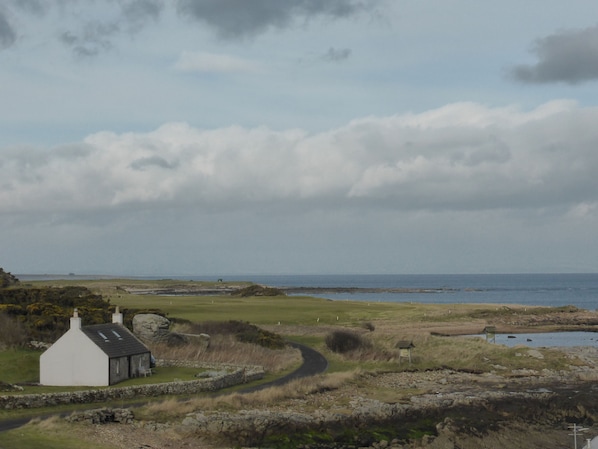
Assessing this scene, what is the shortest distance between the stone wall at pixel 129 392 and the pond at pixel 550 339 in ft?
127

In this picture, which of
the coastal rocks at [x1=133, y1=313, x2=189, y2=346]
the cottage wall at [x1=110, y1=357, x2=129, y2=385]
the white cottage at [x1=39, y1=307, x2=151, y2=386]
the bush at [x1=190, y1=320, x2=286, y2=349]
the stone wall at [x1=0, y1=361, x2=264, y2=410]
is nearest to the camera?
the stone wall at [x1=0, y1=361, x2=264, y2=410]

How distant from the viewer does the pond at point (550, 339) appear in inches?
3041

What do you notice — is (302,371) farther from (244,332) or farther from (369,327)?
(369,327)

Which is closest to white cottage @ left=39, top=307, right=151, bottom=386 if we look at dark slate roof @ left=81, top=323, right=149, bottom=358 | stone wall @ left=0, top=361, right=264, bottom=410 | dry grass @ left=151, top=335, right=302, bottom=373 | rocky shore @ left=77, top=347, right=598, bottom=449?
dark slate roof @ left=81, top=323, right=149, bottom=358

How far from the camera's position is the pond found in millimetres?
77250

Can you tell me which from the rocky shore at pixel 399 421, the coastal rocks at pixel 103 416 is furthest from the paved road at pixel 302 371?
the rocky shore at pixel 399 421

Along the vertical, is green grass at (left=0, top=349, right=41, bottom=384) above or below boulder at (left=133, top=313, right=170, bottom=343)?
below

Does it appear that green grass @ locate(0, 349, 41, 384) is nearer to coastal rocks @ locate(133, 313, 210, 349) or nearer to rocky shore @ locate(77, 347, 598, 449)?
coastal rocks @ locate(133, 313, 210, 349)

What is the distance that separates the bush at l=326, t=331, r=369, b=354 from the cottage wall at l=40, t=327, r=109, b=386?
2250 cm

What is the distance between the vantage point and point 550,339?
82.3 m

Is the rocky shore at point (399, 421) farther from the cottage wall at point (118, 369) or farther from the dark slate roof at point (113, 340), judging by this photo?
the dark slate roof at point (113, 340)

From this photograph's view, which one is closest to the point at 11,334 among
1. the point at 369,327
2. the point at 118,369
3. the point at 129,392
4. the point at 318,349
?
the point at 118,369

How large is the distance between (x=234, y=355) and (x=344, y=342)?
405 inches

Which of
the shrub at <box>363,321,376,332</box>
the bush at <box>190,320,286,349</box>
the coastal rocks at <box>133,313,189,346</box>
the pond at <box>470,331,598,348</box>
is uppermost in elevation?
the coastal rocks at <box>133,313,189,346</box>
